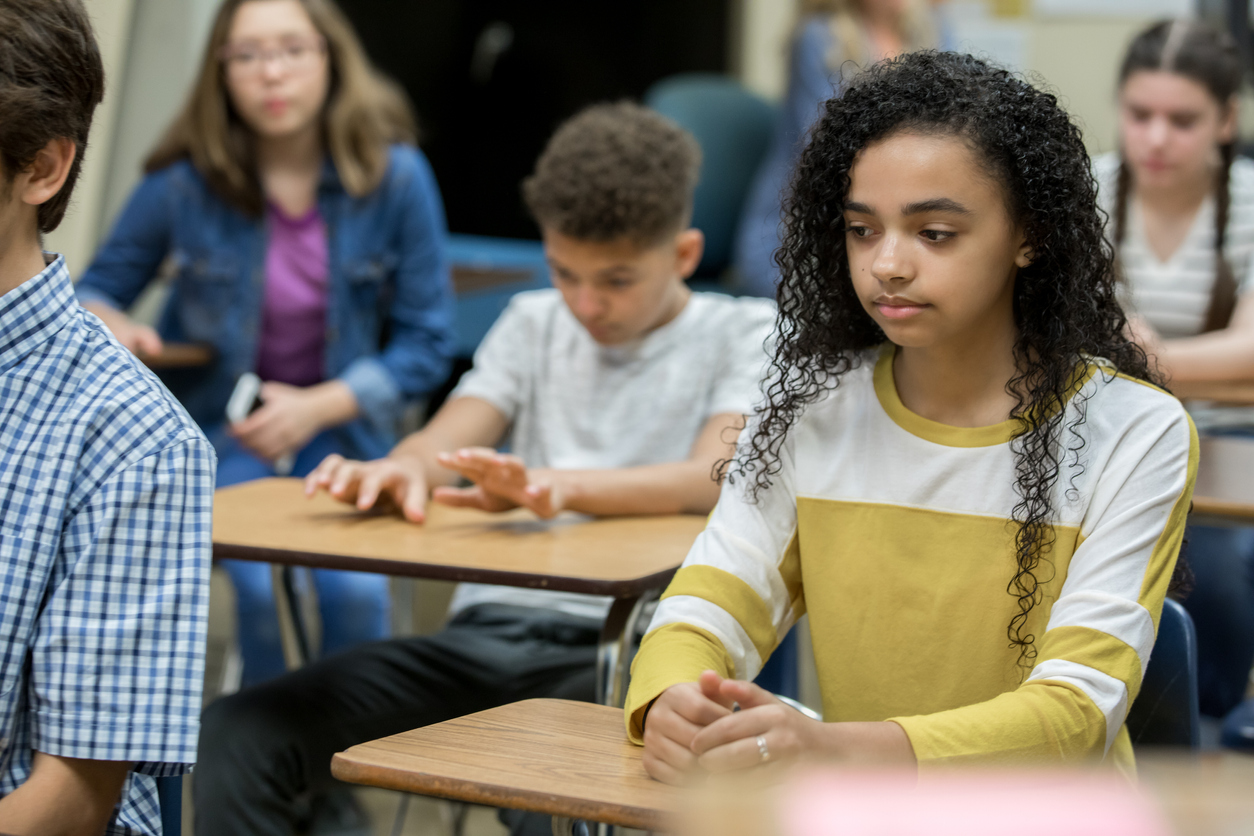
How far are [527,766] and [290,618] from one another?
1.08m

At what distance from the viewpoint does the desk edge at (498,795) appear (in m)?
0.87

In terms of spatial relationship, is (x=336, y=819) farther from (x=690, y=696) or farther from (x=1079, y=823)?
(x=1079, y=823)

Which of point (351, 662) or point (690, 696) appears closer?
point (690, 696)

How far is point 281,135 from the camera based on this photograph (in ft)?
8.61

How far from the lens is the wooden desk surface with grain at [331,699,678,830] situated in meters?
0.90

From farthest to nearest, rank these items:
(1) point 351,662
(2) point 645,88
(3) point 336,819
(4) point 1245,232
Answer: (2) point 645,88
(4) point 1245,232
(3) point 336,819
(1) point 351,662

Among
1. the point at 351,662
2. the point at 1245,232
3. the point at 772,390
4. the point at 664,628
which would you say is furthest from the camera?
the point at 1245,232

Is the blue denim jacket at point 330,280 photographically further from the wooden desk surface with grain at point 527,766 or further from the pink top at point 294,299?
the wooden desk surface with grain at point 527,766

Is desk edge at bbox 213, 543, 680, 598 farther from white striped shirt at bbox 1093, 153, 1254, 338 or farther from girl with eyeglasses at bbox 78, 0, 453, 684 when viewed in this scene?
white striped shirt at bbox 1093, 153, 1254, 338

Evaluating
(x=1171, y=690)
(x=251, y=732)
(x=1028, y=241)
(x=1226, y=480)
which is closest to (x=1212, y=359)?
(x=1226, y=480)

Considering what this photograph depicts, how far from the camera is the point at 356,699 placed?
1.65m

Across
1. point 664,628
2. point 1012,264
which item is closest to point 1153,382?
point 1012,264

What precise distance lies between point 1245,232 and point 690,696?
1974 mm

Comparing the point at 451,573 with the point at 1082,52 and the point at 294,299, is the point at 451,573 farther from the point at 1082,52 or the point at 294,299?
the point at 1082,52
